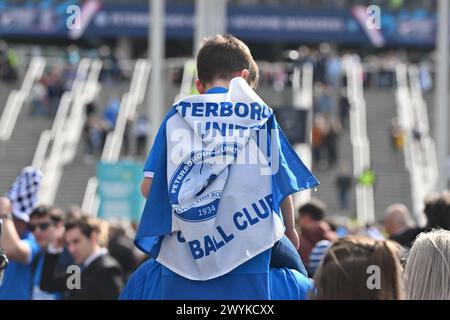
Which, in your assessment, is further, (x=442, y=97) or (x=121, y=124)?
(x=121, y=124)

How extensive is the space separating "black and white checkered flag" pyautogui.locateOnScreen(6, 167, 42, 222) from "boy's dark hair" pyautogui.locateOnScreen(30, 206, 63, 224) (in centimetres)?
63

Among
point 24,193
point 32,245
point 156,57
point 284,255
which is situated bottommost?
point 156,57

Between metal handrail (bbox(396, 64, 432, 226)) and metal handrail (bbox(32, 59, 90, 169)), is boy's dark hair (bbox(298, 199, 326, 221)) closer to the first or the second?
metal handrail (bbox(396, 64, 432, 226))

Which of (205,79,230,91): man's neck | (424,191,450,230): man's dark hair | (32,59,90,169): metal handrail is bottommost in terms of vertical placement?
(32,59,90,169): metal handrail

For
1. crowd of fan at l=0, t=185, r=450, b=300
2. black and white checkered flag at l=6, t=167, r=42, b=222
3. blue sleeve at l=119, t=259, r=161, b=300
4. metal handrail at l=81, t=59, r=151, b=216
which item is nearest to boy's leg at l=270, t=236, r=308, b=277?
crowd of fan at l=0, t=185, r=450, b=300

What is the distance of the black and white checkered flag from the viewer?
29.1 ft

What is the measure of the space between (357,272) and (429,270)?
0.46 meters

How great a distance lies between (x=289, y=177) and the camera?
516cm

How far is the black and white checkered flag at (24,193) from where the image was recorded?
8.86 m

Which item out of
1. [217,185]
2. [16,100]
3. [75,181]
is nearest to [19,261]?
[217,185]

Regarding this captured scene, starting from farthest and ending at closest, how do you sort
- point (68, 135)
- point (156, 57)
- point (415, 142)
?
point (68, 135) < point (415, 142) < point (156, 57)

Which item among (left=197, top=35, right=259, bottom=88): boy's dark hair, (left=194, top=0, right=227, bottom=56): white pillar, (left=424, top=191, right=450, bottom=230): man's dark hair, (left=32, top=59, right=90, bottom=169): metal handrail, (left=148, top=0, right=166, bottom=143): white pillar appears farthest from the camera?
(left=32, top=59, right=90, bottom=169): metal handrail

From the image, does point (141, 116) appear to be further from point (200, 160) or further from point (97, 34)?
point (200, 160)

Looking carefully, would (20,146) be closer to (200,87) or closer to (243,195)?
(200,87)
